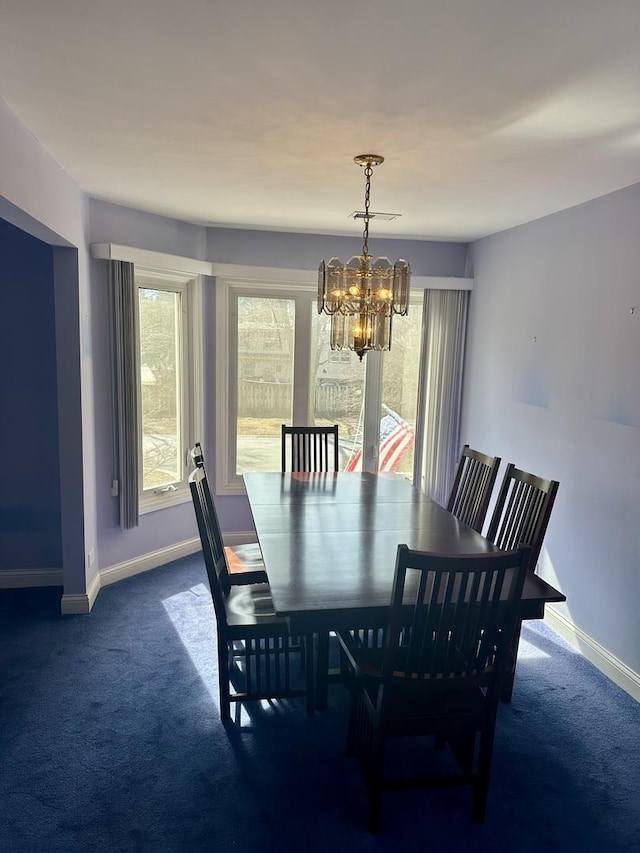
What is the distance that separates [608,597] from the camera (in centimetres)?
314

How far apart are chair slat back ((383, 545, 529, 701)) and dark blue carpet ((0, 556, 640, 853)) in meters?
0.57

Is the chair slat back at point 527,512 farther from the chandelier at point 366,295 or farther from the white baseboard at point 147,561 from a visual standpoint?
the white baseboard at point 147,561

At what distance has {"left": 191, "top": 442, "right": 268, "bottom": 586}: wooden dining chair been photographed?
9.34ft

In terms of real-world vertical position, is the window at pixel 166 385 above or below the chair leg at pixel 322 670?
above

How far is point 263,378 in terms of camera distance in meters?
4.78

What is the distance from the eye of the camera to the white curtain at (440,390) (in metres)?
4.81

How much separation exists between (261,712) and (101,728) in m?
0.70

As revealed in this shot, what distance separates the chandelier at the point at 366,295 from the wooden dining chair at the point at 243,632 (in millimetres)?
1037

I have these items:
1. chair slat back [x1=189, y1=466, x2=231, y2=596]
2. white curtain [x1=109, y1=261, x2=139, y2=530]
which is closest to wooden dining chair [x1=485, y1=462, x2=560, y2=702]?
chair slat back [x1=189, y1=466, x2=231, y2=596]

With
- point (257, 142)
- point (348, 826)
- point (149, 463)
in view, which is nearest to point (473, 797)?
point (348, 826)

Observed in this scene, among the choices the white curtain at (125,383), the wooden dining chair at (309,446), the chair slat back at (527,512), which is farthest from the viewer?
the wooden dining chair at (309,446)

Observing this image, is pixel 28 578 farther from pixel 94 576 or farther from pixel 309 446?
pixel 309 446

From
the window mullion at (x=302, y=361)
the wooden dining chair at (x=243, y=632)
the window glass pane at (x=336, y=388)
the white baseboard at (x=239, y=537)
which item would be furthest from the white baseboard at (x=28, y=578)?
the window glass pane at (x=336, y=388)

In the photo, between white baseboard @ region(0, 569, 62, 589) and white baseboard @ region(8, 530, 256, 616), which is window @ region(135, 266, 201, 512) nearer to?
white baseboard @ region(8, 530, 256, 616)
